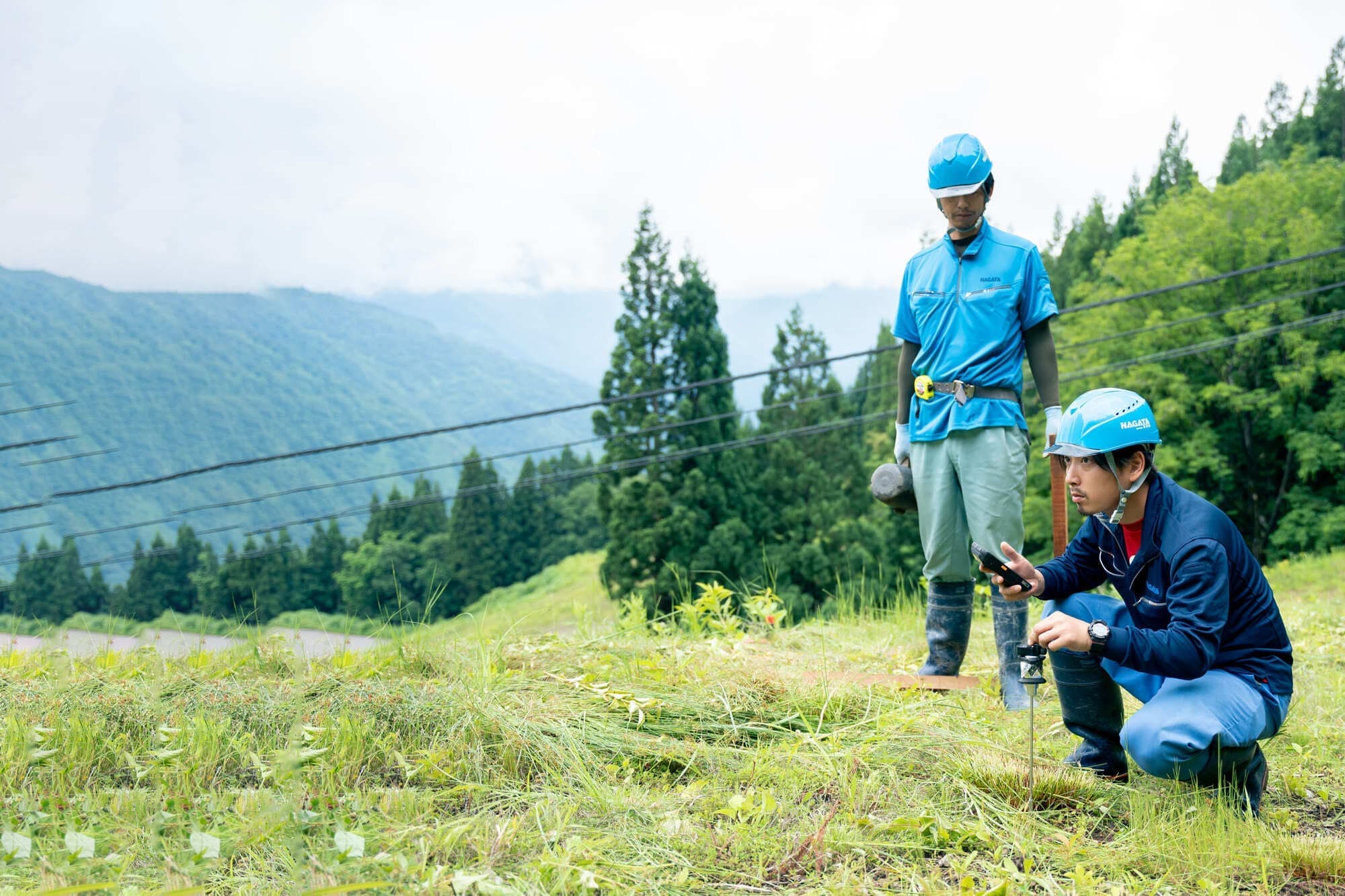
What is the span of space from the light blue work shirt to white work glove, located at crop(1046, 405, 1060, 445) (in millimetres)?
100

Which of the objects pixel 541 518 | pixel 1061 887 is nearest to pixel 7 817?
pixel 1061 887

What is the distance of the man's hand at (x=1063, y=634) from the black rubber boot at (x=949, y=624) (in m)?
1.46

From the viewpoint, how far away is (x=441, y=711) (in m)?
2.84

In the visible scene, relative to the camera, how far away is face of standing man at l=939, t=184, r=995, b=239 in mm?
3551

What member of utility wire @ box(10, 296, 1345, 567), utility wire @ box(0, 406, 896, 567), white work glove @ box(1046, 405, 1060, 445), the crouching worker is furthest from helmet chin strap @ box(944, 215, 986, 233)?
utility wire @ box(10, 296, 1345, 567)

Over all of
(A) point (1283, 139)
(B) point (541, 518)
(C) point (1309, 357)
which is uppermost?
(A) point (1283, 139)

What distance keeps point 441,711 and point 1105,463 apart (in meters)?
1.96

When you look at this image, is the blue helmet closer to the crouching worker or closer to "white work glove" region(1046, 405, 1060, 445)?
the crouching worker

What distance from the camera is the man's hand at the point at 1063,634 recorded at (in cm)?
227

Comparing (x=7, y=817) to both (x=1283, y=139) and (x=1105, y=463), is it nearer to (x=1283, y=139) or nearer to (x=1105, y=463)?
(x=1105, y=463)

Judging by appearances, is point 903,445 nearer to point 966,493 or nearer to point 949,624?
point 966,493

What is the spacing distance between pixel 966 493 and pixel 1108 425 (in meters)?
1.24

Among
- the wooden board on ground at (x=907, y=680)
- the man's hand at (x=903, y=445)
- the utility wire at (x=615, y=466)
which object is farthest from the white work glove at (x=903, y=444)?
the utility wire at (x=615, y=466)

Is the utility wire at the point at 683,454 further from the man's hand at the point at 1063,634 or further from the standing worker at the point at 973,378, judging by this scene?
the man's hand at the point at 1063,634
